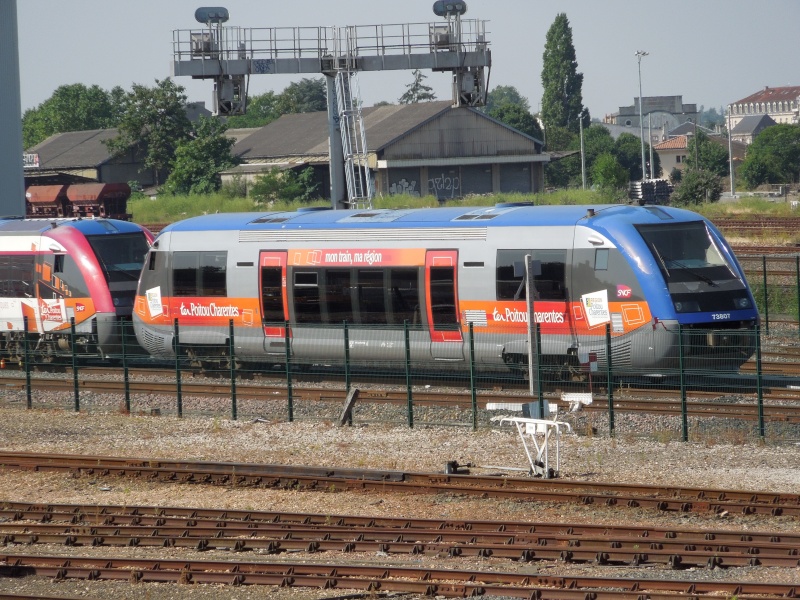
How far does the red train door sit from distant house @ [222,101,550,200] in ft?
163

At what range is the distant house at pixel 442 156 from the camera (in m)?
72.9

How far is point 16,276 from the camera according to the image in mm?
25438

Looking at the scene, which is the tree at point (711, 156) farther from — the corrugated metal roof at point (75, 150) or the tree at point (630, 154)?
the corrugated metal roof at point (75, 150)

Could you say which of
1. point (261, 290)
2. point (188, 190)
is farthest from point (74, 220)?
point (188, 190)

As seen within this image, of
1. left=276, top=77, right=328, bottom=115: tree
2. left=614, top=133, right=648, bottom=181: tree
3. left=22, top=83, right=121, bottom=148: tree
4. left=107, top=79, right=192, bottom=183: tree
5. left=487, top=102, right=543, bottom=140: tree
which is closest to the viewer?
left=107, top=79, right=192, bottom=183: tree

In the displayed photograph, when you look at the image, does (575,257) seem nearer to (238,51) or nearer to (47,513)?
(47,513)

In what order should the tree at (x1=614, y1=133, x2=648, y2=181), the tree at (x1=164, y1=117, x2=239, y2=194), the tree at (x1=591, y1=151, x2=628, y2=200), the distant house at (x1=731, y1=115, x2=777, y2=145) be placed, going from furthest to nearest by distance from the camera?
the distant house at (x1=731, y1=115, x2=777, y2=145) → the tree at (x1=614, y1=133, x2=648, y2=181) → the tree at (x1=164, y1=117, x2=239, y2=194) → the tree at (x1=591, y1=151, x2=628, y2=200)

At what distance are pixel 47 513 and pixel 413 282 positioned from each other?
865cm

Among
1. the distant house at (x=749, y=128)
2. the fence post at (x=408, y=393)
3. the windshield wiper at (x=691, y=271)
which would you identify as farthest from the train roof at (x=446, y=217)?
the distant house at (x=749, y=128)

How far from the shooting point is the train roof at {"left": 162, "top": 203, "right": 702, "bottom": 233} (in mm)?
19328

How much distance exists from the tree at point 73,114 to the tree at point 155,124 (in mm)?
36857

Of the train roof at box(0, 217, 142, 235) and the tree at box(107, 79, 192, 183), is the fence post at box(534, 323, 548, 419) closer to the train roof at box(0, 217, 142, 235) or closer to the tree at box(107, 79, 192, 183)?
the train roof at box(0, 217, 142, 235)

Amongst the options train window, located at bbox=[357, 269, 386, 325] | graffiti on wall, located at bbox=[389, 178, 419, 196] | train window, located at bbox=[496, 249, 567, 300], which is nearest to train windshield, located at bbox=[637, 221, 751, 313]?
train window, located at bbox=[496, 249, 567, 300]

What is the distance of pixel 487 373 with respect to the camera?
2012 centimetres
